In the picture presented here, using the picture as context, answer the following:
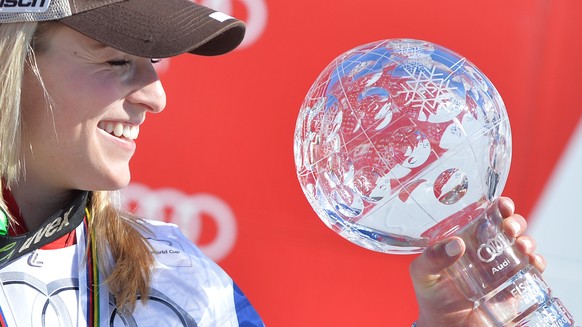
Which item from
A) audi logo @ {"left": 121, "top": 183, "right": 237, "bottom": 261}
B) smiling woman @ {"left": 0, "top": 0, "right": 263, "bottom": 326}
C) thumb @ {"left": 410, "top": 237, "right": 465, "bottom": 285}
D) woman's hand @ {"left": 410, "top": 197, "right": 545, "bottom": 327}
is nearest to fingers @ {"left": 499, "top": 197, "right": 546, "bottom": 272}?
woman's hand @ {"left": 410, "top": 197, "right": 545, "bottom": 327}

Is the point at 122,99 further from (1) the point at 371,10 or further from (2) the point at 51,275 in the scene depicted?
(1) the point at 371,10

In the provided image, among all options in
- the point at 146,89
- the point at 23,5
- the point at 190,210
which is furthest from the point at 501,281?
the point at 190,210

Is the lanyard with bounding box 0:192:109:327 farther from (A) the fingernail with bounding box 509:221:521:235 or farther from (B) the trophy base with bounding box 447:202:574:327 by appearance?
(A) the fingernail with bounding box 509:221:521:235

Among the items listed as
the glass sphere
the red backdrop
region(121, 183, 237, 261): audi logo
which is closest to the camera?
the glass sphere

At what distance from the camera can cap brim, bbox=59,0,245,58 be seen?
1400 millimetres

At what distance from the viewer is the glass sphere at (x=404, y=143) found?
1.34 metres

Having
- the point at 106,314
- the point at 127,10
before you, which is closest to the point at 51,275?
the point at 106,314

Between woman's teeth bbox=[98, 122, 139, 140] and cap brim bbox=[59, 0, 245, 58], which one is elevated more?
cap brim bbox=[59, 0, 245, 58]

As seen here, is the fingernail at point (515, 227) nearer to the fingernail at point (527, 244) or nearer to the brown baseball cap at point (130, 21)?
the fingernail at point (527, 244)

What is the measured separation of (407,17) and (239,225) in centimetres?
75

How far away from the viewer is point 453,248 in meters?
1.36

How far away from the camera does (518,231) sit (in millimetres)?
1436

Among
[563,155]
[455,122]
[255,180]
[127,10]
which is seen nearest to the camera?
[455,122]

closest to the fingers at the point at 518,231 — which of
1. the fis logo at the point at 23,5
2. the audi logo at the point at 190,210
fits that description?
the fis logo at the point at 23,5
